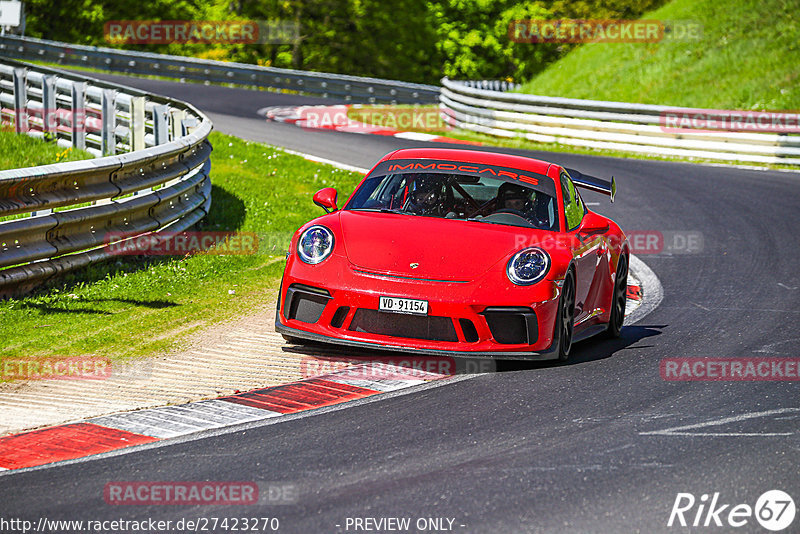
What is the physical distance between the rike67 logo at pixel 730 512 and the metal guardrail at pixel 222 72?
3059 centimetres

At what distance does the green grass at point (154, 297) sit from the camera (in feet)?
26.1

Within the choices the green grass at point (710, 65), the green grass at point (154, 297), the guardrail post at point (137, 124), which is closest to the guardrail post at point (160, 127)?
the guardrail post at point (137, 124)

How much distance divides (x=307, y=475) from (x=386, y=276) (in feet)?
8.34

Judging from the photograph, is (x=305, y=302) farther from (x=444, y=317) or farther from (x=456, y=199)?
(x=456, y=199)

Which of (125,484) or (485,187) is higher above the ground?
(485,187)

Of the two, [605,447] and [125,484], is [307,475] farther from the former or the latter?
[605,447]

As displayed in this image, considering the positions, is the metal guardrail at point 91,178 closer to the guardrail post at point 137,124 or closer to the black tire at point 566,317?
the guardrail post at point 137,124

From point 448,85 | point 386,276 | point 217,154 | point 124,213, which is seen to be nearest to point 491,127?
point 448,85

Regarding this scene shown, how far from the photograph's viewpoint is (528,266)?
7688mm

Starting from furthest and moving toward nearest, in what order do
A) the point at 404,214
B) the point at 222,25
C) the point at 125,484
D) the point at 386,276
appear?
the point at 222,25 → the point at 404,214 → the point at 386,276 → the point at 125,484

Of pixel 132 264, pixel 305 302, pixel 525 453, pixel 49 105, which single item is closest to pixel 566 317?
pixel 305 302

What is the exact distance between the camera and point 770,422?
636 centimetres

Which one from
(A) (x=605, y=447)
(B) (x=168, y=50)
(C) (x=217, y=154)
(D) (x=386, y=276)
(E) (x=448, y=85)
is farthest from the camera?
(B) (x=168, y=50)

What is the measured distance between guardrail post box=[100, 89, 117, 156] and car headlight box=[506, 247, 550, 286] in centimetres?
938
